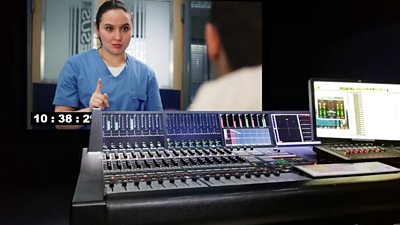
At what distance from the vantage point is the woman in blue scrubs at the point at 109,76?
268 centimetres

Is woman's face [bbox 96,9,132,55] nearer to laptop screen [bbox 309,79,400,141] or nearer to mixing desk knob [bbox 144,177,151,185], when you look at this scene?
laptop screen [bbox 309,79,400,141]

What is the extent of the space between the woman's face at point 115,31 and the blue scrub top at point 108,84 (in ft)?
0.33

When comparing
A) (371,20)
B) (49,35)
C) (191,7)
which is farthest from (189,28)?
(371,20)

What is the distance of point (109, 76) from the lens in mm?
2752

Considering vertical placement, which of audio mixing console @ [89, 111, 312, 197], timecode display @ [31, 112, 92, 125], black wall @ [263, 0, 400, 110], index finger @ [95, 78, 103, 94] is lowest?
audio mixing console @ [89, 111, 312, 197]

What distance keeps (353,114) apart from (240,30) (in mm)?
1345

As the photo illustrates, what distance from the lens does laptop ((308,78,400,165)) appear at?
76.7 inches

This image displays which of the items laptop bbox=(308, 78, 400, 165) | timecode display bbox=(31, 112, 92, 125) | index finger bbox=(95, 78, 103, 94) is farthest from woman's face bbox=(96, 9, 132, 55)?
laptop bbox=(308, 78, 400, 165)

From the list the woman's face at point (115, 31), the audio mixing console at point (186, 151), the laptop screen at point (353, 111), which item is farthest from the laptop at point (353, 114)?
the woman's face at point (115, 31)

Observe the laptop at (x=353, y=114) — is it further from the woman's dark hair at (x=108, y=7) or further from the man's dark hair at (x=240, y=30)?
the woman's dark hair at (x=108, y=7)

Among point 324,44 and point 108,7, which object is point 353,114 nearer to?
point 324,44

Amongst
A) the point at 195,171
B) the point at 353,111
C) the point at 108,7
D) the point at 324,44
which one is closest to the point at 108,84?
the point at 108,7

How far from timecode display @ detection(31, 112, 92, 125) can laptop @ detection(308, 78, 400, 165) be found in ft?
5.26

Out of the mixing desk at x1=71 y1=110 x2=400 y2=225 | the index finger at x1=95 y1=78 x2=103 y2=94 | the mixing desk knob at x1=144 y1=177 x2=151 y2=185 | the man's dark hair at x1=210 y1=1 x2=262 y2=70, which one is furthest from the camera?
the man's dark hair at x1=210 y1=1 x2=262 y2=70
